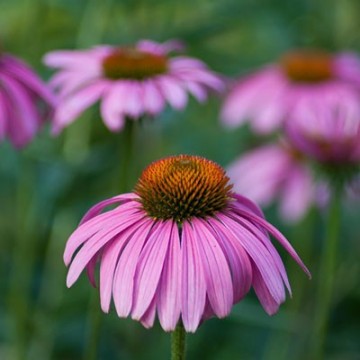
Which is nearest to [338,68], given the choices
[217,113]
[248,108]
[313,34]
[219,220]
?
[248,108]

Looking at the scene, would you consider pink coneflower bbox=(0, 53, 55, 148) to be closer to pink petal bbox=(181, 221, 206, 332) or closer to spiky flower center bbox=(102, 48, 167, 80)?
spiky flower center bbox=(102, 48, 167, 80)

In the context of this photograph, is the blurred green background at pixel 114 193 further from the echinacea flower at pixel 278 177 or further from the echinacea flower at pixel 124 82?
the echinacea flower at pixel 124 82

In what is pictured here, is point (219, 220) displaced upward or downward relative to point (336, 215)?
downward

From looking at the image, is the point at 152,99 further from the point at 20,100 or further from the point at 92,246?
the point at 92,246

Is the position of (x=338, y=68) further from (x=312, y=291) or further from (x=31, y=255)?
(x=31, y=255)

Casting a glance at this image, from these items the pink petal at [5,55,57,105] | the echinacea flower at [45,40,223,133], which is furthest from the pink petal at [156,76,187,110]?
the pink petal at [5,55,57,105]

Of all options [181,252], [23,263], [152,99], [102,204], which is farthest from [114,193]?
[181,252]
